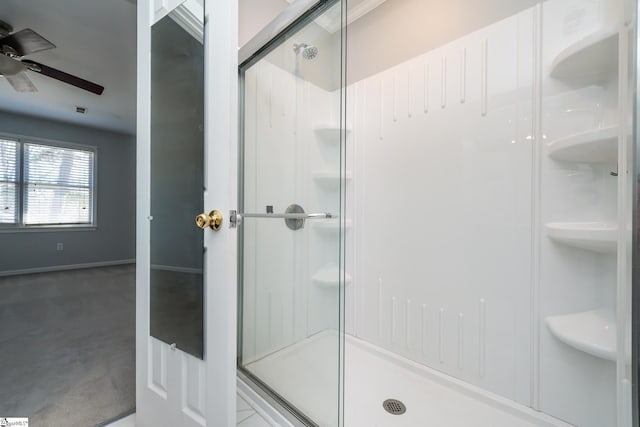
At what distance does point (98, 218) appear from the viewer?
4.89m

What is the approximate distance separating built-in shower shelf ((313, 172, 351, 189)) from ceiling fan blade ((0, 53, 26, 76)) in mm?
2852

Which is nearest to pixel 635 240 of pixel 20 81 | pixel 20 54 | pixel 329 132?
pixel 329 132

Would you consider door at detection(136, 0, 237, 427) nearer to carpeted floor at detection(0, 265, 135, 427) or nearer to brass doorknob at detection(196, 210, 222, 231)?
brass doorknob at detection(196, 210, 222, 231)

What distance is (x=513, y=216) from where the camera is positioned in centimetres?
129

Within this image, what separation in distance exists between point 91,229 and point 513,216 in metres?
6.18

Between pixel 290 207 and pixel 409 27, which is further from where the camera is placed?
pixel 409 27

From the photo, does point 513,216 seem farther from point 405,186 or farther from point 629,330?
point 629,330

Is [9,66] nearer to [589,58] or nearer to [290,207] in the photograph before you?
[290,207]

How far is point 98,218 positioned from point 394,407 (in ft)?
18.9

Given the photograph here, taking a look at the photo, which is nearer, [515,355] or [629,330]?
[629,330]

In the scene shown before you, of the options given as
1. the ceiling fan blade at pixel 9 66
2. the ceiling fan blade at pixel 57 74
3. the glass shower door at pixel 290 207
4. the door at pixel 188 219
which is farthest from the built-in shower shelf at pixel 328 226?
the ceiling fan blade at pixel 9 66

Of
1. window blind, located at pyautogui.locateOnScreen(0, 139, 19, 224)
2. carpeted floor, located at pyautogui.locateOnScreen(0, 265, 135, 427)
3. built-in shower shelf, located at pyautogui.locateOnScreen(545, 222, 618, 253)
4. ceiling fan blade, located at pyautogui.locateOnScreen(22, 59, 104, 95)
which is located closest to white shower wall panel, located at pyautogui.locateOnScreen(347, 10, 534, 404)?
built-in shower shelf, located at pyautogui.locateOnScreen(545, 222, 618, 253)

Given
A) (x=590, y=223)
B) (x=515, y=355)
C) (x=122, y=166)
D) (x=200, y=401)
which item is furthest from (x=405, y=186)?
(x=122, y=166)

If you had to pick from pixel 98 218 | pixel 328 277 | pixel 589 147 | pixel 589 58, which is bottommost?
pixel 328 277
